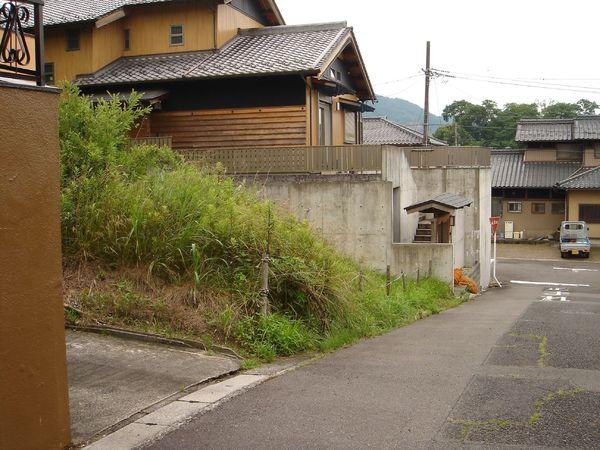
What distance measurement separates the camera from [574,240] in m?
→ 37.1

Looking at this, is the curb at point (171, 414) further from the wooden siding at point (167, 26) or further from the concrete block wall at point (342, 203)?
the wooden siding at point (167, 26)

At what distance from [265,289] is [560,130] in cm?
4021

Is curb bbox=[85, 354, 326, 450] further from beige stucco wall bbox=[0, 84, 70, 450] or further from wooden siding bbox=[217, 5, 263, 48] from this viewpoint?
wooden siding bbox=[217, 5, 263, 48]

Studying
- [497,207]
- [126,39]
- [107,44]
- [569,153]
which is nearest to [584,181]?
[569,153]

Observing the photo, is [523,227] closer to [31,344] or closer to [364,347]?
[364,347]

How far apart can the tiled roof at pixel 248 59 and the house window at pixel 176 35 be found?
451mm

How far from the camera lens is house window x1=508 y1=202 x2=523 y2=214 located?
43406mm

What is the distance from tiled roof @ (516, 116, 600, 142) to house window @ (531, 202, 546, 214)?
14.7ft

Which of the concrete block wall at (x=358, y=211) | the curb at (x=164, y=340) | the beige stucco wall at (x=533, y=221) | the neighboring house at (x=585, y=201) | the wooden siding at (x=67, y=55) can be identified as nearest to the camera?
the curb at (x=164, y=340)

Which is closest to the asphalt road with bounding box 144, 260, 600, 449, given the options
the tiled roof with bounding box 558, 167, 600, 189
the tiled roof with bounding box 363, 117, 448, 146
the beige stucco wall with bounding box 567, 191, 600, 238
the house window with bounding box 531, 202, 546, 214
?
the tiled roof with bounding box 558, 167, 600, 189

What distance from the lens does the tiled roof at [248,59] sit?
2097cm

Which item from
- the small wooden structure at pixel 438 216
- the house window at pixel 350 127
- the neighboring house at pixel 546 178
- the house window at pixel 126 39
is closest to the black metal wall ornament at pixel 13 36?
the small wooden structure at pixel 438 216

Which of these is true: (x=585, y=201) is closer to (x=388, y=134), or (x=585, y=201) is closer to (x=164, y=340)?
(x=388, y=134)

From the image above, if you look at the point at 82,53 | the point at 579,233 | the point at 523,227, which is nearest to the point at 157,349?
the point at 82,53
